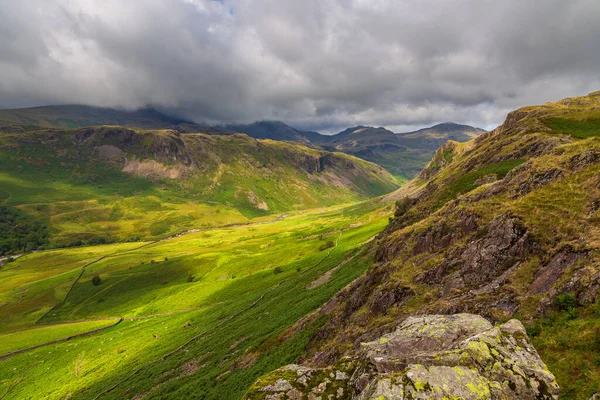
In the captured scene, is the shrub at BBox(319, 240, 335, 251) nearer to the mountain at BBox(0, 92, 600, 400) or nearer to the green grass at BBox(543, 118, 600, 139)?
the mountain at BBox(0, 92, 600, 400)

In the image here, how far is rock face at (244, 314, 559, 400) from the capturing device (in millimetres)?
11102

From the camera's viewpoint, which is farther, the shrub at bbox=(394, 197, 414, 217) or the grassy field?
the shrub at bbox=(394, 197, 414, 217)

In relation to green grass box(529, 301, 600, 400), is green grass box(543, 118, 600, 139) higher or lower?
higher

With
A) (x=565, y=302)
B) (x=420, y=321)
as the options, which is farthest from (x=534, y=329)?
(x=420, y=321)

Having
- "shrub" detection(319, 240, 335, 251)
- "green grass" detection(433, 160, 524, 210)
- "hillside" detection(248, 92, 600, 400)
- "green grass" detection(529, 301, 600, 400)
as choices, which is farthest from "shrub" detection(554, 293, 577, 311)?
"shrub" detection(319, 240, 335, 251)

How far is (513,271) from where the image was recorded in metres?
23.8

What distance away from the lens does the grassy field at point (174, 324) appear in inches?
1836

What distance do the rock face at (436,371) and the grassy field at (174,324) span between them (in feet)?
79.3

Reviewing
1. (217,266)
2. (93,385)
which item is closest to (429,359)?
(93,385)

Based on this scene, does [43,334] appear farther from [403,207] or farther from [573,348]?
[573,348]

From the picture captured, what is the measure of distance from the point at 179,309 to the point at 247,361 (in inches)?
2793

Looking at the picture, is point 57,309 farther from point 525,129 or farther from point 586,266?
point 525,129

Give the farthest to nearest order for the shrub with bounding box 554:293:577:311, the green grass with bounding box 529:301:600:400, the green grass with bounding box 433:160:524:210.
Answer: the green grass with bounding box 433:160:524:210 < the shrub with bounding box 554:293:577:311 < the green grass with bounding box 529:301:600:400

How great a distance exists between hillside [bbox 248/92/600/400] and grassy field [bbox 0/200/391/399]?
12976 millimetres
